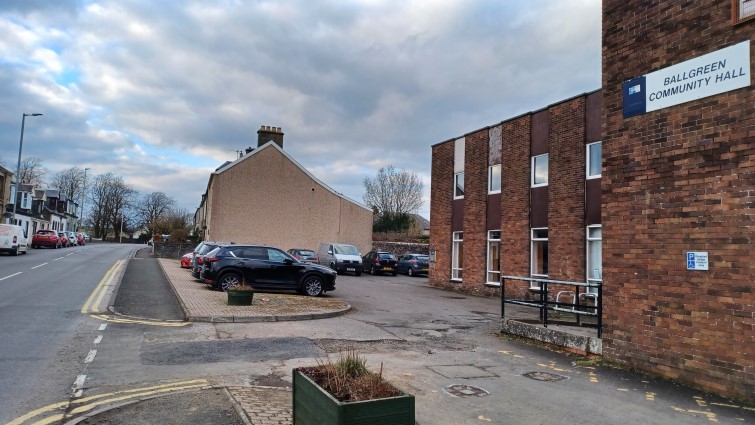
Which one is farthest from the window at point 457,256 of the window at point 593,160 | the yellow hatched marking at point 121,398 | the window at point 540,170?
the yellow hatched marking at point 121,398

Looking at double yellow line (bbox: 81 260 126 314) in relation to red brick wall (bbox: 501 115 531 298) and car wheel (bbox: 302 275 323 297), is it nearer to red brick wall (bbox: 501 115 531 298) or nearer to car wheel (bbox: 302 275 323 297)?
car wheel (bbox: 302 275 323 297)

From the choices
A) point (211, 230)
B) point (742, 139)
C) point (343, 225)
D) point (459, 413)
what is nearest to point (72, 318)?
point (459, 413)

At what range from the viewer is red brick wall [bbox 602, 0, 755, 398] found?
21.0 ft

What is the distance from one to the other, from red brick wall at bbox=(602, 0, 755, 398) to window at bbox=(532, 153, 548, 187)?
994cm

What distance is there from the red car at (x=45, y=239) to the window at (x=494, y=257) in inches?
1746

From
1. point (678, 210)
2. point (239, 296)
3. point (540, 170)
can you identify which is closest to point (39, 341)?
point (239, 296)

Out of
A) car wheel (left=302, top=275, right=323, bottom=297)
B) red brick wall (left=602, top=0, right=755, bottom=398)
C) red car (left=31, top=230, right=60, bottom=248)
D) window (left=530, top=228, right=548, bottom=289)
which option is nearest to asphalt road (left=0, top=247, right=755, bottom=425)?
red brick wall (left=602, top=0, right=755, bottom=398)

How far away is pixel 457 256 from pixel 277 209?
18312mm

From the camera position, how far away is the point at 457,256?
23.2 meters

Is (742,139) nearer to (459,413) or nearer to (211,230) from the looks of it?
(459,413)

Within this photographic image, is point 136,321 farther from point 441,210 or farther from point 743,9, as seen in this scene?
point 441,210

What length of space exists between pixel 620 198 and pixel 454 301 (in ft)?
35.5

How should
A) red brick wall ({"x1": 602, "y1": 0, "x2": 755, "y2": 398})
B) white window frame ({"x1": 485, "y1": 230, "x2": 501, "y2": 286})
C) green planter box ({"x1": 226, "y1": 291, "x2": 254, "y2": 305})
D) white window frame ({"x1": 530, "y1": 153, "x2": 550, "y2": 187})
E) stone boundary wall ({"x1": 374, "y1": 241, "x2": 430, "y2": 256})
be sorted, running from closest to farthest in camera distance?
1. red brick wall ({"x1": 602, "y1": 0, "x2": 755, "y2": 398})
2. green planter box ({"x1": 226, "y1": 291, "x2": 254, "y2": 305})
3. white window frame ({"x1": 530, "y1": 153, "x2": 550, "y2": 187})
4. white window frame ({"x1": 485, "y1": 230, "x2": 501, "y2": 286})
5. stone boundary wall ({"x1": 374, "y1": 241, "x2": 430, "y2": 256})

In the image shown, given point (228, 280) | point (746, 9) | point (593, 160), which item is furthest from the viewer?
point (228, 280)
